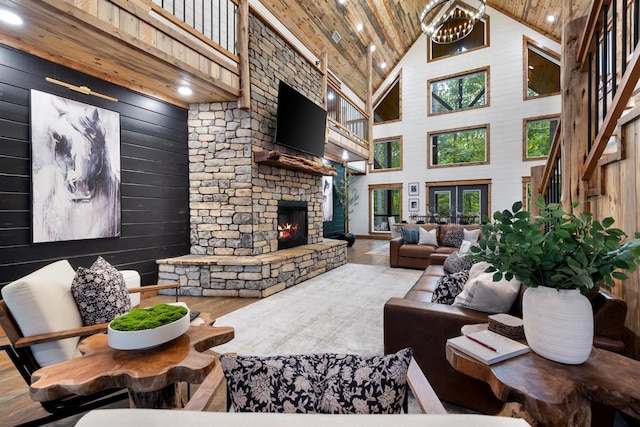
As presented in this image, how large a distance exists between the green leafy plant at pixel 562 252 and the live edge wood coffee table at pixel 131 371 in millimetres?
1295

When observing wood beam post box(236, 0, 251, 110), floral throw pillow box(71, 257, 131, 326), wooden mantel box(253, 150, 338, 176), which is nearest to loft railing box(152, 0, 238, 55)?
wood beam post box(236, 0, 251, 110)

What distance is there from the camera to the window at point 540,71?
775cm

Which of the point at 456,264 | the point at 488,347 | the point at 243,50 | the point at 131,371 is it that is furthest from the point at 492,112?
the point at 131,371

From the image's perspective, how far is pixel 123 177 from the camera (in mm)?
3508

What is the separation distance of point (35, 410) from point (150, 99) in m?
3.50

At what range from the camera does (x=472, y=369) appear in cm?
116

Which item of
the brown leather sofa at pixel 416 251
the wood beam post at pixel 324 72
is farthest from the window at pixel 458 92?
the brown leather sofa at pixel 416 251

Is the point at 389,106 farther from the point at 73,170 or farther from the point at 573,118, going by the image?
the point at 73,170

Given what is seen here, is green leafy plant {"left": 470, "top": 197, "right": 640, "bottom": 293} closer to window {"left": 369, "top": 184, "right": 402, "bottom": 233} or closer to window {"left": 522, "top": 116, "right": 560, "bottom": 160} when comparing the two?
window {"left": 522, "top": 116, "right": 560, "bottom": 160}

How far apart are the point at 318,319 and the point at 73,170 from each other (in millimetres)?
3066

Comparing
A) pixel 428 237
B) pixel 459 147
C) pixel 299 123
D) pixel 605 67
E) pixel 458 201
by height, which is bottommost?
pixel 428 237

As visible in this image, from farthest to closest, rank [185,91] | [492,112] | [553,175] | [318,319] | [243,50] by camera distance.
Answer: [492,112] → [243,50] → [185,91] → [318,319] → [553,175]

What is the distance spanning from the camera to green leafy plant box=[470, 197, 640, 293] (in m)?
0.99

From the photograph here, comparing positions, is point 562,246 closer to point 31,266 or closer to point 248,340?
point 248,340
